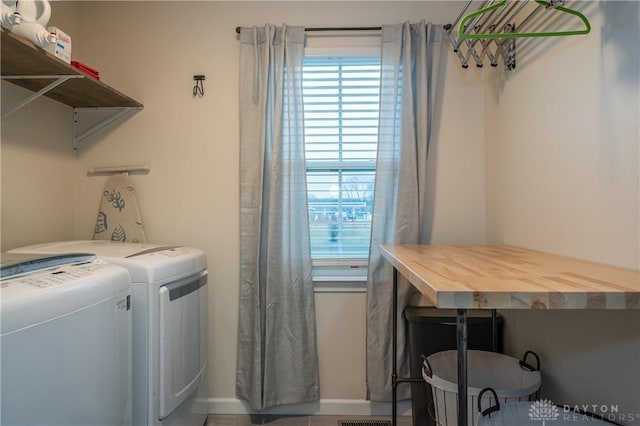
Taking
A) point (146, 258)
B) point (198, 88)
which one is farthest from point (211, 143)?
point (146, 258)

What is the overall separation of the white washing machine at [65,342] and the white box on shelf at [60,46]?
0.83 meters

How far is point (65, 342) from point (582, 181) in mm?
1718

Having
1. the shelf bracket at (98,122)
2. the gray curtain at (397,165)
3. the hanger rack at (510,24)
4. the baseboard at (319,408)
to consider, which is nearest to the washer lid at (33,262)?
the shelf bracket at (98,122)

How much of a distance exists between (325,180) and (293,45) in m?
0.78

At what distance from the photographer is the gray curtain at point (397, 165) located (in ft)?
6.19

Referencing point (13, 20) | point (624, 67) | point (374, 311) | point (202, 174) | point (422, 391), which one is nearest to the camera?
point (624, 67)

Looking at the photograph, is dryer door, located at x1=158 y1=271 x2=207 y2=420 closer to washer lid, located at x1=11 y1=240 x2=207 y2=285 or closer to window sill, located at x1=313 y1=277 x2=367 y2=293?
washer lid, located at x1=11 y1=240 x2=207 y2=285

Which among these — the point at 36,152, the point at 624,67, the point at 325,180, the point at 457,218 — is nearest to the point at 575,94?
the point at 624,67

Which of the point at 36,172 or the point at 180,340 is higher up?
the point at 36,172

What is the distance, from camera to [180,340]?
150cm

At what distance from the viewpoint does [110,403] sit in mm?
1097

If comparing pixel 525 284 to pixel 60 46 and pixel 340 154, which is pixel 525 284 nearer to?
pixel 340 154

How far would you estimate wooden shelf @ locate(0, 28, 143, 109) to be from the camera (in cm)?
126

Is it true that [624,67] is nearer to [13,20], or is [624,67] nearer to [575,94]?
[575,94]
